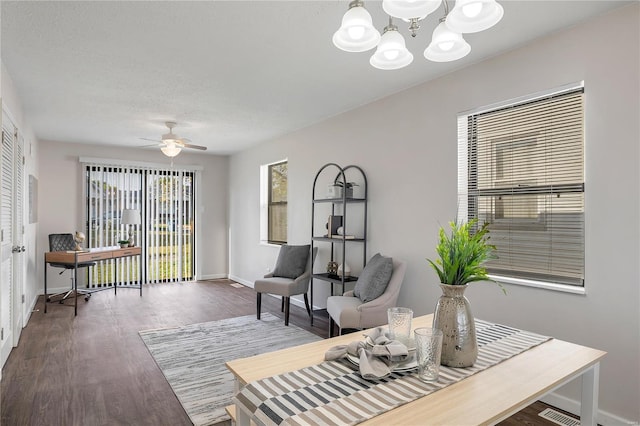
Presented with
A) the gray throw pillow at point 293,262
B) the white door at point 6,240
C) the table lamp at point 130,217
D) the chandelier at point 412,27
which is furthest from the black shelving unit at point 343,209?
the table lamp at point 130,217

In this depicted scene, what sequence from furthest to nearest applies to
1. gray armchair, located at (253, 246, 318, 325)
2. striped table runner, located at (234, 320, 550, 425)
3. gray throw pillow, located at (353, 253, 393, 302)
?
gray armchair, located at (253, 246, 318, 325) → gray throw pillow, located at (353, 253, 393, 302) → striped table runner, located at (234, 320, 550, 425)

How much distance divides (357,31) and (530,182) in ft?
6.07

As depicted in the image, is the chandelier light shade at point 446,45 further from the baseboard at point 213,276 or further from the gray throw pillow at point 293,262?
the baseboard at point 213,276

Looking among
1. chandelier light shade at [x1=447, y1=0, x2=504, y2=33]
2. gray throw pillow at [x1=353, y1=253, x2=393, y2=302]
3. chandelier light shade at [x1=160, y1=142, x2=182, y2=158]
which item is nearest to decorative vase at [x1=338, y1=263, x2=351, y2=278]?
gray throw pillow at [x1=353, y1=253, x2=393, y2=302]

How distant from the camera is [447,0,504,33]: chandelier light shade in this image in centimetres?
132

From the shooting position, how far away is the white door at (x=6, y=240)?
3.05 metres

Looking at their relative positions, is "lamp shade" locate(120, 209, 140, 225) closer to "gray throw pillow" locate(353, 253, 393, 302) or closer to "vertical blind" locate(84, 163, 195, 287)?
"vertical blind" locate(84, 163, 195, 287)

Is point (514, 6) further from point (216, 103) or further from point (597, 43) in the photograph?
point (216, 103)

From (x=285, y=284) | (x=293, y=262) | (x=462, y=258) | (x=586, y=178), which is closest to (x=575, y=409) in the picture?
(x=586, y=178)

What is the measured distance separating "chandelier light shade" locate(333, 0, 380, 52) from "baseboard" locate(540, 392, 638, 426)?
2.51m

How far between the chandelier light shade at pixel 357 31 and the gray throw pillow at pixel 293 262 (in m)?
3.32

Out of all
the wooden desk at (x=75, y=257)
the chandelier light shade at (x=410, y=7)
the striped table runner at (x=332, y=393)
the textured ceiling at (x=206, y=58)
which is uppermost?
the textured ceiling at (x=206, y=58)

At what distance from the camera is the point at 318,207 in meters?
4.86

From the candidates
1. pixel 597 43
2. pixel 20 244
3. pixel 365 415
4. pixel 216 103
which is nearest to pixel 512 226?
pixel 597 43
